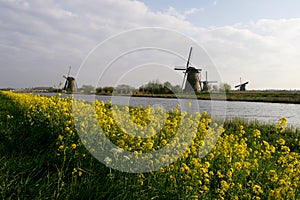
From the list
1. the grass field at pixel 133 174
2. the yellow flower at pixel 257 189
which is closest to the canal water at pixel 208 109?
the grass field at pixel 133 174

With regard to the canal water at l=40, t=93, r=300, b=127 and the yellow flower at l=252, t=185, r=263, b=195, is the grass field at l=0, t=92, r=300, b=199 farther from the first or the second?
the canal water at l=40, t=93, r=300, b=127

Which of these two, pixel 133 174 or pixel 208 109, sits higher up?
pixel 208 109

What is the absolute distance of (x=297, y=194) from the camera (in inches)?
129

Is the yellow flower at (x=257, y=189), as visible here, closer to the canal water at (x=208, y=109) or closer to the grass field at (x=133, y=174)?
the grass field at (x=133, y=174)

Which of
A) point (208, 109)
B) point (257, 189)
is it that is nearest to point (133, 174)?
point (257, 189)

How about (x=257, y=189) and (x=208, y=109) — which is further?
(x=208, y=109)

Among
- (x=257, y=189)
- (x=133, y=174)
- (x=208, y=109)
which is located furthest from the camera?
(x=208, y=109)

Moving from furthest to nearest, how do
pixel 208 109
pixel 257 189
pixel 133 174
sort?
pixel 208 109
pixel 133 174
pixel 257 189

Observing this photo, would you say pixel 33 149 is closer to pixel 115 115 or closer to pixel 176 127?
pixel 115 115

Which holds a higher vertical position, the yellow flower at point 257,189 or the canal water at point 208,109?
the canal water at point 208,109

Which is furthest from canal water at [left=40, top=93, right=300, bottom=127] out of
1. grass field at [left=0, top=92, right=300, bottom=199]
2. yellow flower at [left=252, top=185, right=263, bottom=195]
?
yellow flower at [left=252, top=185, right=263, bottom=195]

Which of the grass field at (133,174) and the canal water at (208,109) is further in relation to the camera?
the canal water at (208,109)

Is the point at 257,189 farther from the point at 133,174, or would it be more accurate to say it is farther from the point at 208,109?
the point at 208,109

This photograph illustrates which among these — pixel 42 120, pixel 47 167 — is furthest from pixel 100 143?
pixel 42 120
